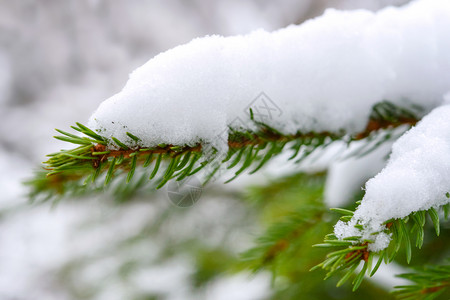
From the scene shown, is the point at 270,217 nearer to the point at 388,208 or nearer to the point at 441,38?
the point at 441,38

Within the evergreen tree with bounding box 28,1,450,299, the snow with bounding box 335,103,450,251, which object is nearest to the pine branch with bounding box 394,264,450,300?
the evergreen tree with bounding box 28,1,450,299

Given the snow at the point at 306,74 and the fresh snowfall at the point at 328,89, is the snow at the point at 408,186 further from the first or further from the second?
the snow at the point at 306,74

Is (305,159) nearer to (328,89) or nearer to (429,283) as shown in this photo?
(328,89)

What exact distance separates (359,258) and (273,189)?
0.70m

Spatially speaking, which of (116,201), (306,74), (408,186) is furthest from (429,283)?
(116,201)

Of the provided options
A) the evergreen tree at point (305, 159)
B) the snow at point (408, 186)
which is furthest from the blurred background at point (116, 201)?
the snow at point (408, 186)

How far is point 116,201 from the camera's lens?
A: 2.93 ft

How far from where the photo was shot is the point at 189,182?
605 millimetres

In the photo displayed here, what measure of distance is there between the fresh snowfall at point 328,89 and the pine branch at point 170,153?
0.01 meters

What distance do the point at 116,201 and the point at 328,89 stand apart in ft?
1.91

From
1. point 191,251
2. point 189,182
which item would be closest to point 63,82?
point 191,251

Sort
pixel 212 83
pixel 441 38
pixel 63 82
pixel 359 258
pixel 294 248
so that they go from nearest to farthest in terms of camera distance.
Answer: pixel 359 258, pixel 212 83, pixel 441 38, pixel 294 248, pixel 63 82

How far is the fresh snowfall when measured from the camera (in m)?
0.39

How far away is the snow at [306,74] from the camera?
46 centimetres
